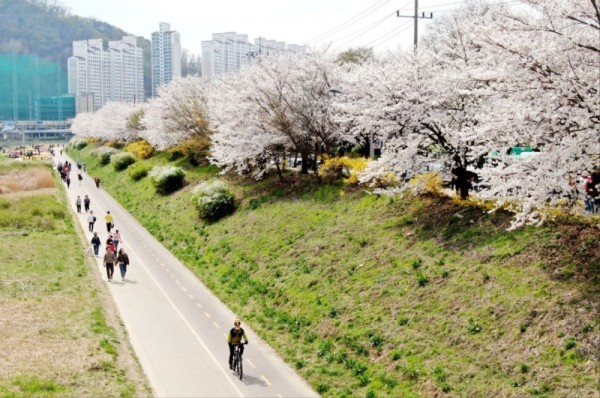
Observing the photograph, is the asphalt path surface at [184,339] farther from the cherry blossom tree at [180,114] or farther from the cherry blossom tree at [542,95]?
the cherry blossom tree at [180,114]

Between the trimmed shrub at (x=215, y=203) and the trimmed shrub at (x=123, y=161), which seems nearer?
the trimmed shrub at (x=215, y=203)

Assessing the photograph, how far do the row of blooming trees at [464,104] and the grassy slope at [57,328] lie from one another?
1150 centimetres

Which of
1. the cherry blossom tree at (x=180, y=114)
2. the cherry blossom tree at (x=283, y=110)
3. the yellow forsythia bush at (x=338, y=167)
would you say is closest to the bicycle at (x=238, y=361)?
the yellow forsythia bush at (x=338, y=167)

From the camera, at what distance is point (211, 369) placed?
16859 mm

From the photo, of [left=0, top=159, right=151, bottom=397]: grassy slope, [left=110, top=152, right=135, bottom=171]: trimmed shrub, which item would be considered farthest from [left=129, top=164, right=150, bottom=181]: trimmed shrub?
[left=0, top=159, right=151, bottom=397]: grassy slope

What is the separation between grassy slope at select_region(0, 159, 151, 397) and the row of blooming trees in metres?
11.5

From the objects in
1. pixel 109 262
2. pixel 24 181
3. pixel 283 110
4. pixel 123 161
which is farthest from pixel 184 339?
pixel 123 161

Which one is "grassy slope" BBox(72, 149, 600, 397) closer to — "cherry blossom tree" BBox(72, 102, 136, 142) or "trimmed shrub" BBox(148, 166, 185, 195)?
"trimmed shrub" BBox(148, 166, 185, 195)

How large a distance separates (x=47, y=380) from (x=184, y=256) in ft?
53.1

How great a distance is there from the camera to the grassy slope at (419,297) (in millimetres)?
14148

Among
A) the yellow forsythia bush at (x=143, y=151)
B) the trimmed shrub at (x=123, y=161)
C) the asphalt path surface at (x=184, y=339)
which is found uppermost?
the yellow forsythia bush at (x=143, y=151)

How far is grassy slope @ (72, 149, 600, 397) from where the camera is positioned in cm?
1415

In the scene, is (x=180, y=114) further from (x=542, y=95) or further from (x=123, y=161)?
(x=542, y=95)

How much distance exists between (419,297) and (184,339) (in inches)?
293
